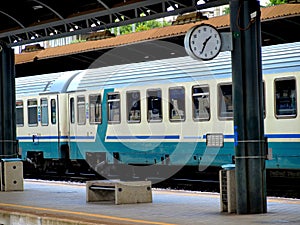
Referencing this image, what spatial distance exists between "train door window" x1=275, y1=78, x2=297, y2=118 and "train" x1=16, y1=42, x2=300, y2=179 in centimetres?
2

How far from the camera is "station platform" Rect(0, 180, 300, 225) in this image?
1099 centimetres

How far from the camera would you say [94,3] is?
1577 cm

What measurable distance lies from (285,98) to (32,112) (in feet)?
36.5

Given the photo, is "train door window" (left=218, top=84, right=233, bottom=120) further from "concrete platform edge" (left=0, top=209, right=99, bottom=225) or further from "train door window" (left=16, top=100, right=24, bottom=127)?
"train door window" (left=16, top=100, right=24, bottom=127)

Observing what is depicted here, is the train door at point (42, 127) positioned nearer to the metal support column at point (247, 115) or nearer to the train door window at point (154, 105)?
the train door window at point (154, 105)

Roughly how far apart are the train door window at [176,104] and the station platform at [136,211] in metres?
3.99

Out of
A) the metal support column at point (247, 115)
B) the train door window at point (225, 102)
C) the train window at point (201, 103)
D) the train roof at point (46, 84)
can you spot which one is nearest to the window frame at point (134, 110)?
the train window at point (201, 103)

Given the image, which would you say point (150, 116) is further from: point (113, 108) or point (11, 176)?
point (11, 176)

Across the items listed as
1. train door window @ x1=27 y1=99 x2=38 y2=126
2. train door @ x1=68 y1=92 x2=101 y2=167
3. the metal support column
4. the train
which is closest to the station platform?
the metal support column

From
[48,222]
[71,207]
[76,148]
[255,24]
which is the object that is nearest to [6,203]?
[71,207]

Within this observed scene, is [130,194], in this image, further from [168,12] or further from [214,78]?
[214,78]

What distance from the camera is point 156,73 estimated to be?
67.2 feet

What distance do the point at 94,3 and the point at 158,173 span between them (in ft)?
22.5

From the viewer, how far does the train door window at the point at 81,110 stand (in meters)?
23.1
